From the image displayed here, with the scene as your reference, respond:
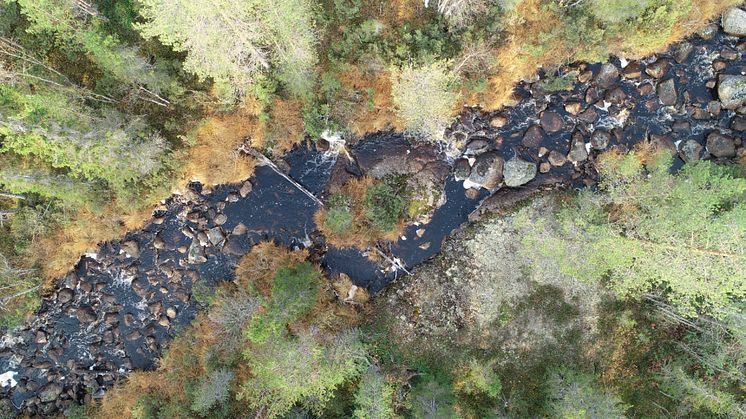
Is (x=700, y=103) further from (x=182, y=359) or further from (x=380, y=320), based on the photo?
(x=182, y=359)

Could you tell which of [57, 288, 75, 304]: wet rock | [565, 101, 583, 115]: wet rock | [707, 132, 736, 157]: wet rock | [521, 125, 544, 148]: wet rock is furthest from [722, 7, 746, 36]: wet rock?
[57, 288, 75, 304]: wet rock

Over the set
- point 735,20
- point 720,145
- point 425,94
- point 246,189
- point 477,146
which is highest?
point 735,20

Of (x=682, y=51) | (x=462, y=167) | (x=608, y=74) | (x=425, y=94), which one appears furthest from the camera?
(x=462, y=167)

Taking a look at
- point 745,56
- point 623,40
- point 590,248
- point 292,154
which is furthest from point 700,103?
point 292,154

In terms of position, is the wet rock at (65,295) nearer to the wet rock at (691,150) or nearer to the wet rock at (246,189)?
the wet rock at (246,189)

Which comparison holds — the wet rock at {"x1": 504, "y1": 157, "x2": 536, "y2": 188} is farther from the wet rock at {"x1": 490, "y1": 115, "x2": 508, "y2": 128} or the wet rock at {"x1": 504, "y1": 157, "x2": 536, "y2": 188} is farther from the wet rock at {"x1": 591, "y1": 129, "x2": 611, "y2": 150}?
the wet rock at {"x1": 591, "y1": 129, "x2": 611, "y2": 150}

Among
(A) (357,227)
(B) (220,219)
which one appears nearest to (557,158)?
(A) (357,227)

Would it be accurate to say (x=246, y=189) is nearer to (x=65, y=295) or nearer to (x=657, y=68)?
(x=65, y=295)
